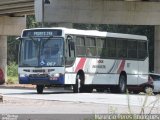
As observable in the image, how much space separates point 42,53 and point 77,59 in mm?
1796

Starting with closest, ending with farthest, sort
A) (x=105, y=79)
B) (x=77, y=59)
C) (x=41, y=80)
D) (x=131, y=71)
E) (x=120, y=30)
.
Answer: (x=41, y=80), (x=77, y=59), (x=105, y=79), (x=131, y=71), (x=120, y=30)

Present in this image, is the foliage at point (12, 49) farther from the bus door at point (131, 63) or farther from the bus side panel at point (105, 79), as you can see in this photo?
the bus side panel at point (105, 79)

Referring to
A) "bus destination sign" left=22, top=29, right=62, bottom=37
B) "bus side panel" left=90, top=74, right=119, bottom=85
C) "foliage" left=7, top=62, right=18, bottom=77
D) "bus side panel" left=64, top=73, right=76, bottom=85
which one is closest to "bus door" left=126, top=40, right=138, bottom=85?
"bus side panel" left=90, top=74, right=119, bottom=85

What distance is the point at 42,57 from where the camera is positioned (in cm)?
2869

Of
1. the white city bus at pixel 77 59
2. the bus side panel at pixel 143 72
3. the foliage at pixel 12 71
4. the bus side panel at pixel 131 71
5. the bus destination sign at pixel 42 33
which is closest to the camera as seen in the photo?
the white city bus at pixel 77 59

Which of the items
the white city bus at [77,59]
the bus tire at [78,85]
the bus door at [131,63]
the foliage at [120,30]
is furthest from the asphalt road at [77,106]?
the foliage at [120,30]

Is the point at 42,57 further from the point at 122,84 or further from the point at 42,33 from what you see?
the point at 122,84

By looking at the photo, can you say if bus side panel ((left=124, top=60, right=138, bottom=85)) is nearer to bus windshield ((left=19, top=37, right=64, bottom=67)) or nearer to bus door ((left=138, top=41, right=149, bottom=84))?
bus door ((left=138, top=41, right=149, bottom=84))

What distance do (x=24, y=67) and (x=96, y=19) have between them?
1488 centimetres

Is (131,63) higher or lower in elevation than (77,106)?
higher

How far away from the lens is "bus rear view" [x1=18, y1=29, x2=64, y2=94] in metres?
28.5

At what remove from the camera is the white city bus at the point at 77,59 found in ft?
93.8

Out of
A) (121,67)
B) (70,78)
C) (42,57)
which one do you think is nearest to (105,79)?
(121,67)

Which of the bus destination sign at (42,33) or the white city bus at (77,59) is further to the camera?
the bus destination sign at (42,33)
